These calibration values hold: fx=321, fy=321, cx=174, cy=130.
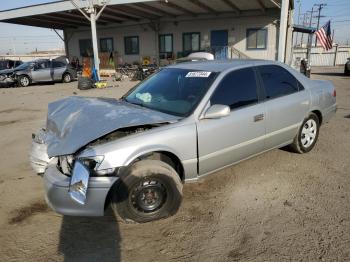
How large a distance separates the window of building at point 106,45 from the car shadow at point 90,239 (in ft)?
80.8

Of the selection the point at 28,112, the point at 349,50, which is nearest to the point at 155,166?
the point at 28,112

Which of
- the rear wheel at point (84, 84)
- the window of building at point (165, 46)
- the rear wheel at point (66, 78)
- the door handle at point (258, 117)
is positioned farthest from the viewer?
the window of building at point (165, 46)

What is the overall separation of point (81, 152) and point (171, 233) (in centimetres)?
119

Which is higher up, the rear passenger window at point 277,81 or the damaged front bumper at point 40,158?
the rear passenger window at point 277,81

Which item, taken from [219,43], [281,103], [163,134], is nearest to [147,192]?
[163,134]

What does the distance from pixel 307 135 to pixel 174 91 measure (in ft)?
8.29

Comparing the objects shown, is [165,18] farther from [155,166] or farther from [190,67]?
[155,166]

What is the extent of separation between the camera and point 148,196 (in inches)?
131

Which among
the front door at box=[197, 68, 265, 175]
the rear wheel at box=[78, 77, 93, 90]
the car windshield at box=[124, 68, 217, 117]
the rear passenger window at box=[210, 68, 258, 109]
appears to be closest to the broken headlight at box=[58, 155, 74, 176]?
the car windshield at box=[124, 68, 217, 117]

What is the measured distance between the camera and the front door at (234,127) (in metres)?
3.68

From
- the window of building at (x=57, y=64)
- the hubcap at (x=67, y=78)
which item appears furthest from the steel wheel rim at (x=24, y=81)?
the hubcap at (x=67, y=78)

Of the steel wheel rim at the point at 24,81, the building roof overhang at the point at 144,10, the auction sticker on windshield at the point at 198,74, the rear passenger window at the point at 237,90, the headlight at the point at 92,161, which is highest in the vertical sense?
the building roof overhang at the point at 144,10

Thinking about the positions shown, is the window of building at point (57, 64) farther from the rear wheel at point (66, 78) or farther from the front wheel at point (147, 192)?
the front wheel at point (147, 192)

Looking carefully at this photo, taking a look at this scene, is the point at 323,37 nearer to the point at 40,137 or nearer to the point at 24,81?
the point at 24,81
